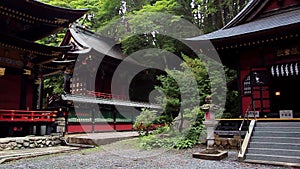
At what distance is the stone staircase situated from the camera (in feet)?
23.9

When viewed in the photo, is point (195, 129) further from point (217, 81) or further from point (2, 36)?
point (2, 36)

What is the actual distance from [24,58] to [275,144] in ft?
41.0

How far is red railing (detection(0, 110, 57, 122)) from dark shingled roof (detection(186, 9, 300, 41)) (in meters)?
8.62

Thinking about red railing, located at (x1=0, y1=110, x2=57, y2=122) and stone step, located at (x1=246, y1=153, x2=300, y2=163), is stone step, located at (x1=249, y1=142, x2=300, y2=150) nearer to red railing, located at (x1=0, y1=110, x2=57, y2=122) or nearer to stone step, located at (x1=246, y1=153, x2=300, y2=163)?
stone step, located at (x1=246, y1=153, x2=300, y2=163)

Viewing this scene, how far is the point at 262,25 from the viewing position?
11258 millimetres

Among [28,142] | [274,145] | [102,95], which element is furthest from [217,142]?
[102,95]

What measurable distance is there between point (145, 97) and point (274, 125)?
61.4ft

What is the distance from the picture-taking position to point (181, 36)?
21.3 meters

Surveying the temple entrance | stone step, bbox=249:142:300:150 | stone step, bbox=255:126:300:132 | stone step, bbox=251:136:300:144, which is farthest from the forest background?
stone step, bbox=249:142:300:150

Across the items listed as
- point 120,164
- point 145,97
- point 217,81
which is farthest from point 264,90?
point 145,97

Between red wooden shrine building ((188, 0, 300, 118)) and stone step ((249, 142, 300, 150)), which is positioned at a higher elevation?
red wooden shrine building ((188, 0, 300, 118))

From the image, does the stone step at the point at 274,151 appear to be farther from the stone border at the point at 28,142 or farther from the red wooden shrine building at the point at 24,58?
the red wooden shrine building at the point at 24,58

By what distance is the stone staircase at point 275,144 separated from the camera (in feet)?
23.9

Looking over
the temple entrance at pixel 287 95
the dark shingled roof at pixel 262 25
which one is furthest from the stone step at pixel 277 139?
the temple entrance at pixel 287 95
